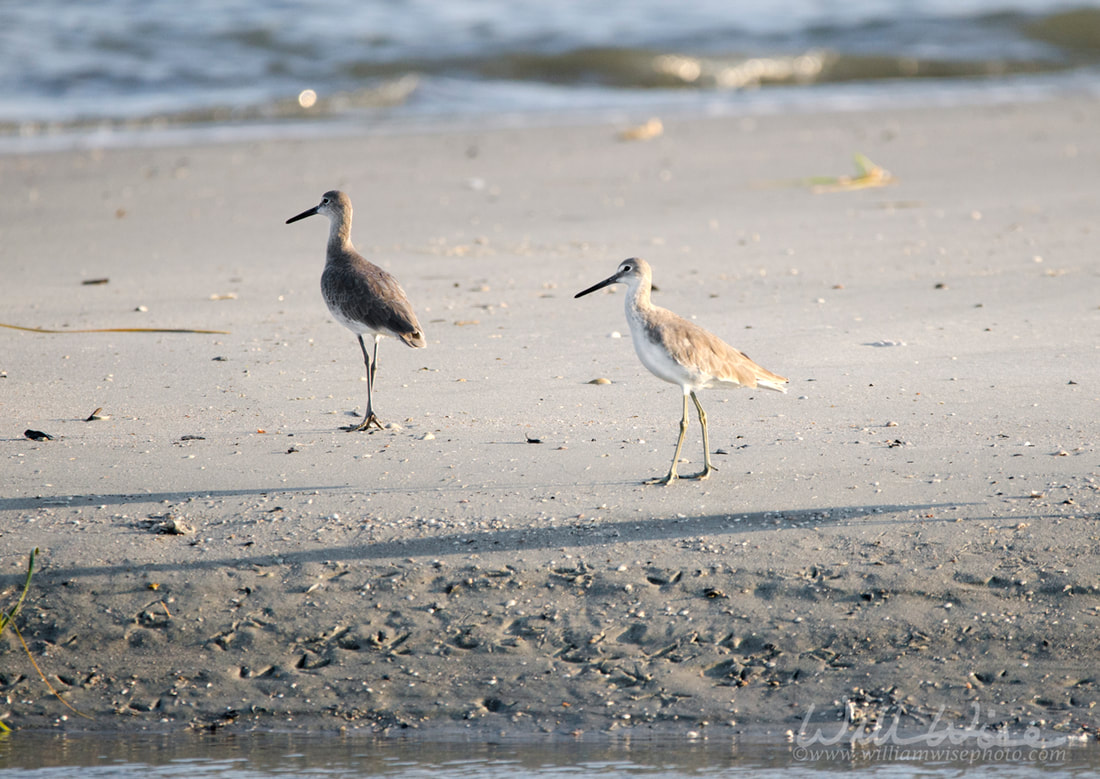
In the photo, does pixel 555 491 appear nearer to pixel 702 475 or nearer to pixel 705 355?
pixel 702 475

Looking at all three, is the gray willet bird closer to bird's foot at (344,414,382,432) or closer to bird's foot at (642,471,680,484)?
bird's foot at (344,414,382,432)

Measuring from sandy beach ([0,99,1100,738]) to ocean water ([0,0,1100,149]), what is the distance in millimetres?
7590

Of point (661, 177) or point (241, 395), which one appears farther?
point (661, 177)

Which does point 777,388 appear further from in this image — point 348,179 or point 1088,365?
point 348,179

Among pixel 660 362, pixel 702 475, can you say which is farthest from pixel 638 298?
pixel 702 475

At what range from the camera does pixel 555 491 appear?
4980 mm

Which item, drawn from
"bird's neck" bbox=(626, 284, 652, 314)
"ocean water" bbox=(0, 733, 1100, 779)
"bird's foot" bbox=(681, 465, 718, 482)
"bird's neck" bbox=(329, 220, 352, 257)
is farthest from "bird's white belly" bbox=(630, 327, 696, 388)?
"bird's neck" bbox=(329, 220, 352, 257)

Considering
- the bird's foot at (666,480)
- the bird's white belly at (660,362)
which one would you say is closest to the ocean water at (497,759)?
the bird's foot at (666,480)

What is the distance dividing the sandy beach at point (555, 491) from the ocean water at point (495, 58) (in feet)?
24.9

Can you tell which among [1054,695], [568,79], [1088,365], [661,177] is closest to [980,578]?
[1054,695]

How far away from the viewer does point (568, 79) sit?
1928cm

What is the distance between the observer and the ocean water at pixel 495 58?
16.6m

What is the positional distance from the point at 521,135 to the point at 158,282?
240 inches

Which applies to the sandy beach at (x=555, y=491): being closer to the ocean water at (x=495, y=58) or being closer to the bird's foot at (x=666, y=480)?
the bird's foot at (x=666, y=480)
